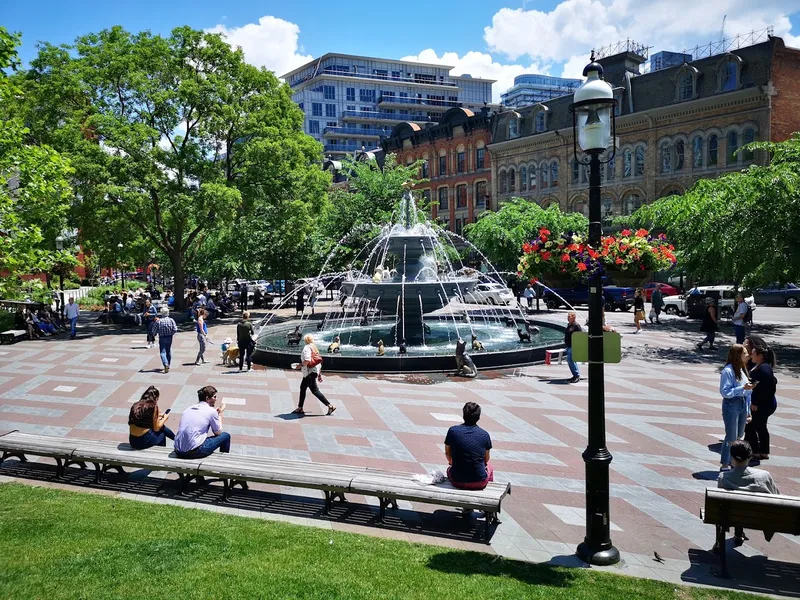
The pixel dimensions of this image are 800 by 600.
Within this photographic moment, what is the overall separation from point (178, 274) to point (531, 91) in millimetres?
120171

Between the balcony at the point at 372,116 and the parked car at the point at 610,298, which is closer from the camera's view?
the parked car at the point at 610,298

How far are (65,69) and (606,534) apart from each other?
A: 95.1ft

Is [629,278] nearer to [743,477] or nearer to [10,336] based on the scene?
[743,477]

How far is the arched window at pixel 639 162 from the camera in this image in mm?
43906

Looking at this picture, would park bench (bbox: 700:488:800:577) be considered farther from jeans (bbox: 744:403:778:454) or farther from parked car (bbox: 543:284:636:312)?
parked car (bbox: 543:284:636:312)

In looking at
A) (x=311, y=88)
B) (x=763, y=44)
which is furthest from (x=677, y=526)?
(x=311, y=88)

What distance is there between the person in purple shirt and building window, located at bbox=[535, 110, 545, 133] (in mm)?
47927

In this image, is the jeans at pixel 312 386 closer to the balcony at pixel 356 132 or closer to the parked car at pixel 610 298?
the parked car at pixel 610 298

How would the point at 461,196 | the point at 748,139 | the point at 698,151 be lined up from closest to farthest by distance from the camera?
the point at 748,139, the point at 698,151, the point at 461,196

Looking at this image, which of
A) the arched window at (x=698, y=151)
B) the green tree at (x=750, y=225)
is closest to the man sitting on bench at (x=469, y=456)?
the green tree at (x=750, y=225)

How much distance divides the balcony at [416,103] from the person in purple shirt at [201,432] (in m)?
105

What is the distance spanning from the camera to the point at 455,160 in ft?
197

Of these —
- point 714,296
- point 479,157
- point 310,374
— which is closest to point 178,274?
point 310,374

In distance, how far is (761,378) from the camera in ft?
27.7
